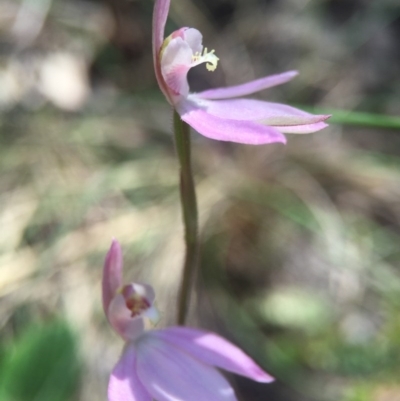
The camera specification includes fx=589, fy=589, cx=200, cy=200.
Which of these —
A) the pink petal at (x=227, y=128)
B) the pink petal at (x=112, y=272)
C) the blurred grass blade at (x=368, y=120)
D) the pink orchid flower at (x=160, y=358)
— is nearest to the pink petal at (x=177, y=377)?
the pink orchid flower at (x=160, y=358)

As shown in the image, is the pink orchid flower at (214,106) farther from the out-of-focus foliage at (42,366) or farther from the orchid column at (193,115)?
the out-of-focus foliage at (42,366)

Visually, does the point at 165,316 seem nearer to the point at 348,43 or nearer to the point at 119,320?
the point at 119,320

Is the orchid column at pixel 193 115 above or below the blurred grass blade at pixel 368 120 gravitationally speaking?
above

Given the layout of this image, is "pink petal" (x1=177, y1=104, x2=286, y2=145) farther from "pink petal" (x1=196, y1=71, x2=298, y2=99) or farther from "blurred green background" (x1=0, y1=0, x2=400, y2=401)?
"blurred green background" (x1=0, y1=0, x2=400, y2=401)

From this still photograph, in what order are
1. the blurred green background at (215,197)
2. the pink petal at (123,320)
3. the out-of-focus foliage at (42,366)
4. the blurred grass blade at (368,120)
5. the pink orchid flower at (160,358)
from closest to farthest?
the pink orchid flower at (160,358), the pink petal at (123,320), the blurred grass blade at (368,120), the out-of-focus foliage at (42,366), the blurred green background at (215,197)

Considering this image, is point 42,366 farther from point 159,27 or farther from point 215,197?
point 215,197
